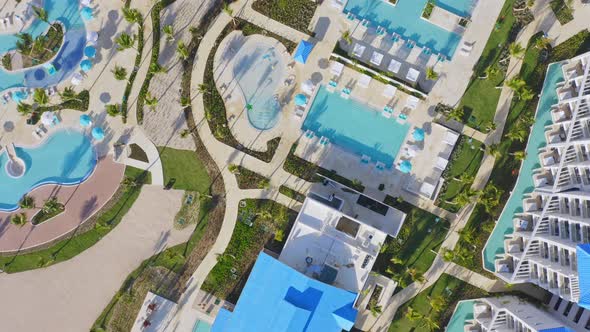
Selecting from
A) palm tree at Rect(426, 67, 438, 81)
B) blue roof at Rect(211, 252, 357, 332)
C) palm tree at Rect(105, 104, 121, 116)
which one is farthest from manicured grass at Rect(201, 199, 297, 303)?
palm tree at Rect(426, 67, 438, 81)

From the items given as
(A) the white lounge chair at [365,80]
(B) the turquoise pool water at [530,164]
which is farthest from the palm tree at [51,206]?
(B) the turquoise pool water at [530,164]

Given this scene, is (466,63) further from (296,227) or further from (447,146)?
(296,227)

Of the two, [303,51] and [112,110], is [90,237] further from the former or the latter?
[303,51]

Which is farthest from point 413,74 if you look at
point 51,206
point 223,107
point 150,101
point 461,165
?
point 51,206

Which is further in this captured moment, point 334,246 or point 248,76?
point 248,76

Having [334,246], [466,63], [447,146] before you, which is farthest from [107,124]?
[466,63]

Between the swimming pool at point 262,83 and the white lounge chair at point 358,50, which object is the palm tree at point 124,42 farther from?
the white lounge chair at point 358,50

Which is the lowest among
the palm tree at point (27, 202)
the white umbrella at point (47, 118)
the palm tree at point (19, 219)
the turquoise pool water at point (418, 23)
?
Answer: the palm tree at point (19, 219)
